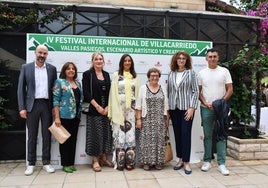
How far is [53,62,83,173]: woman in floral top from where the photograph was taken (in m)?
4.38

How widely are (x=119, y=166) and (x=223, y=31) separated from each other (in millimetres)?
3690

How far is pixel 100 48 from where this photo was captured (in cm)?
487

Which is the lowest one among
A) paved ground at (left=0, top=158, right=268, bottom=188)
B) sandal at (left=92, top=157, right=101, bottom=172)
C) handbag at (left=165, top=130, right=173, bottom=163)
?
paved ground at (left=0, top=158, right=268, bottom=188)

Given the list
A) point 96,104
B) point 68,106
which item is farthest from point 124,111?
point 68,106

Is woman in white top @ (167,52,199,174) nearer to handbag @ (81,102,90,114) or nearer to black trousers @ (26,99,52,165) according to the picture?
handbag @ (81,102,90,114)

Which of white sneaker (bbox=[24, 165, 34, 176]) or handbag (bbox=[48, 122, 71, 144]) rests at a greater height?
handbag (bbox=[48, 122, 71, 144])

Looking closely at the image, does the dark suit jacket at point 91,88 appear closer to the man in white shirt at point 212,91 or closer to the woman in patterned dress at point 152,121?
the woman in patterned dress at point 152,121

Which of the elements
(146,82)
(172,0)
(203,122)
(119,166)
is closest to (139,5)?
(172,0)

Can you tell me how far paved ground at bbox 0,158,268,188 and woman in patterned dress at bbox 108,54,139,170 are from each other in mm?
243

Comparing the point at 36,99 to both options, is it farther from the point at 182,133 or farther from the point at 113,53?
the point at 182,133

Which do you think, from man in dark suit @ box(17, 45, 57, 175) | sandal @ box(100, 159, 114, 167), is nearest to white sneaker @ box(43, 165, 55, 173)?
man in dark suit @ box(17, 45, 57, 175)

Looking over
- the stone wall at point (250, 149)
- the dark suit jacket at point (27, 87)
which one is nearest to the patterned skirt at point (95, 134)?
the dark suit jacket at point (27, 87)

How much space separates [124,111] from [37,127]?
139cm

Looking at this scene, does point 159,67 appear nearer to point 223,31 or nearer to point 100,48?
point 100,48
